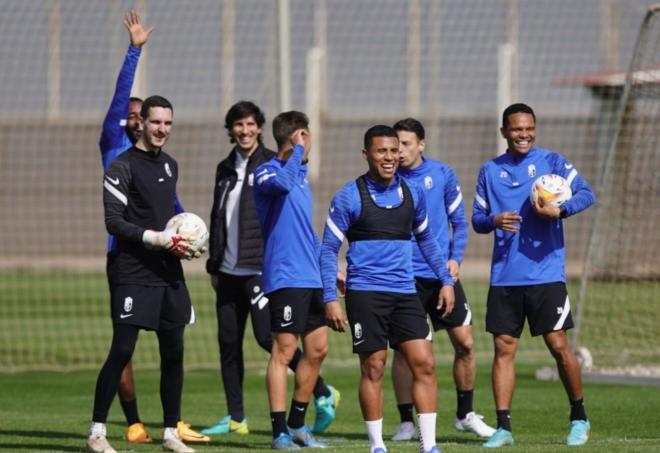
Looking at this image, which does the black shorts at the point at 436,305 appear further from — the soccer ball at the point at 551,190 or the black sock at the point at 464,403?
the soccer ball at the point at 551,190

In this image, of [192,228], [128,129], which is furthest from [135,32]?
[192,228]

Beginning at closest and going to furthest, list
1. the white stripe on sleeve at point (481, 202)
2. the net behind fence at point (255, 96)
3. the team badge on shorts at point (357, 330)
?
the team badge on shorts at point (357, 330) < the white stripe on sleeve at point (481, 202) < the net behind fence at point (255, 96)

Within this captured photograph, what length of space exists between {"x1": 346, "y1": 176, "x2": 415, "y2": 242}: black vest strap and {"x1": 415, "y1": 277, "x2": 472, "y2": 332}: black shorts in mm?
1599

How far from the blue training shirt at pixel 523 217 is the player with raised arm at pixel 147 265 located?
2008 mm

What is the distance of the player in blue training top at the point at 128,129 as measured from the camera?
9.27 meters

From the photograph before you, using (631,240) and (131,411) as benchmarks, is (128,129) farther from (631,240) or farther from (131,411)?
(631,240)

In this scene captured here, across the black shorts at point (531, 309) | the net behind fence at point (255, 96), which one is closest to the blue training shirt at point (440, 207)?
the black shorts at point (531, 309)

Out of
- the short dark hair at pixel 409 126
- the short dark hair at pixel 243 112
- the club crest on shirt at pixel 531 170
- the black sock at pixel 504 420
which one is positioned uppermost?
the short dark hair at pixel 243 112

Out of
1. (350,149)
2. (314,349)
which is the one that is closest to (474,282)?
(350,149)

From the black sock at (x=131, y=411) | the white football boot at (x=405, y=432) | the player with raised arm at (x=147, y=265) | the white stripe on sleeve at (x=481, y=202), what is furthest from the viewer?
the black sock at (x=131, y=411)

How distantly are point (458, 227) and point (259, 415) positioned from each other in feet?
7.87

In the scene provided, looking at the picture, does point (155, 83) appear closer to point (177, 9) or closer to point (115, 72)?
point (115, 72)

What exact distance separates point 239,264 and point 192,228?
1505 millimetres

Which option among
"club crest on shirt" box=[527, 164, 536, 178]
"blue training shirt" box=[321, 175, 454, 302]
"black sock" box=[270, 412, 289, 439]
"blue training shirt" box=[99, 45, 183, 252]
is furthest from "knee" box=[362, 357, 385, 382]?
"blue training shirt" box=[99, 45, 183, 252]
